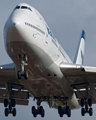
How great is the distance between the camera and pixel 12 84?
35219mm

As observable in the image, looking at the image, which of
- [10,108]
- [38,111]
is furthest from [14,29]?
[38,111]

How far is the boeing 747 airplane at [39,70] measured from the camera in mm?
25109

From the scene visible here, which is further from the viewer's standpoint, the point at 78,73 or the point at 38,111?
the point at 38,111

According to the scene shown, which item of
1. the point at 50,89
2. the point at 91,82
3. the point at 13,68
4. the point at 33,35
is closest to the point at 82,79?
the point at 91,82

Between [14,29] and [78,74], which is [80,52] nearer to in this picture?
[78,74]

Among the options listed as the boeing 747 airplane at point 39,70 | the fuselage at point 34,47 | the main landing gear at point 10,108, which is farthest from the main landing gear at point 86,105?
the main landing gear at point 10,108

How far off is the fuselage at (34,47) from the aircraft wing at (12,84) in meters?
2.11

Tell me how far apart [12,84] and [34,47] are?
10.5 meters

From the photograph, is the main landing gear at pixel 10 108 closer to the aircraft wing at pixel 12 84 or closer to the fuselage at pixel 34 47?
the aircraft wing at pixel 12 84

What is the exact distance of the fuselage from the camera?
24734mm

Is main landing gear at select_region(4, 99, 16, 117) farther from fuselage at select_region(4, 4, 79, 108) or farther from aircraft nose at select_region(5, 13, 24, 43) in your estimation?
aircraft nose at select_region(5, 13, 24, 43)

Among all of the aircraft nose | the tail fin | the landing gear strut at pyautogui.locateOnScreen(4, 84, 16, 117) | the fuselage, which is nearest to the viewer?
the aircraft nose

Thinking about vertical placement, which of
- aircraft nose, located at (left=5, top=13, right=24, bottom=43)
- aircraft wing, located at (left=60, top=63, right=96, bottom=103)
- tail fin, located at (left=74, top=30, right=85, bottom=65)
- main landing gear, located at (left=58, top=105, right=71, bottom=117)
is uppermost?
tail fin, located at (left=74, top=30, right=85, bottom=65)

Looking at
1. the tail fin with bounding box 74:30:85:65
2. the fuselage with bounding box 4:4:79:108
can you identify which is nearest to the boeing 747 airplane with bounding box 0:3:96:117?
the fuselage with bounding box 4:4:79:108
